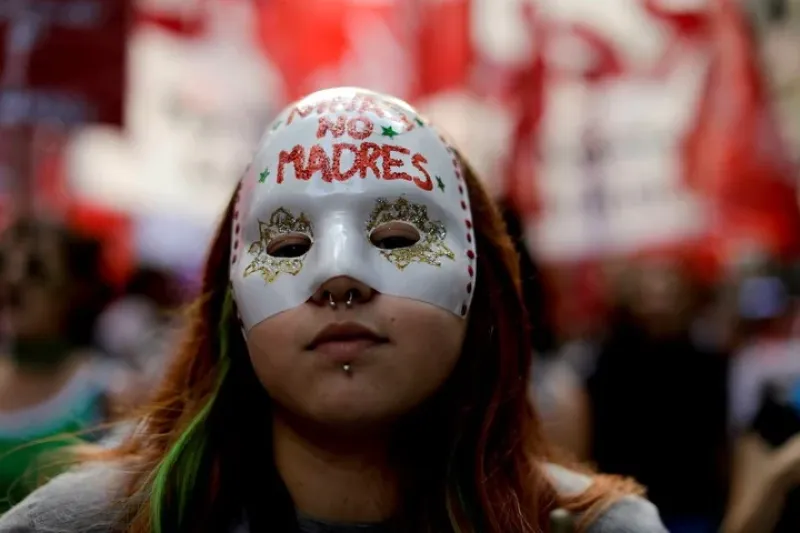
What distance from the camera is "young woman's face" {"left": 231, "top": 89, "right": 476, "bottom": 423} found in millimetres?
1563

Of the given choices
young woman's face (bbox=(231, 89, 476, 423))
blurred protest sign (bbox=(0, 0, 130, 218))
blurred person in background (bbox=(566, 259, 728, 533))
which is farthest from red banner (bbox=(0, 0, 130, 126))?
young woman's face (bbox=(231, 89, 476, 423))

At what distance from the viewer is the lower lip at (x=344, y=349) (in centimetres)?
155

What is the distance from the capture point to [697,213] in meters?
7.49

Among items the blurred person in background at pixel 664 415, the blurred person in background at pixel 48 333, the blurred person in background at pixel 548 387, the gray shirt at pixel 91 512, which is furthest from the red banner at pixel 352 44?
the gray shirt at pixel 91 512

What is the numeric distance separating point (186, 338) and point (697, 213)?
20.4 ft

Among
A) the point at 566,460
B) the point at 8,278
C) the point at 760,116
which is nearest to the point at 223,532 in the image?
the point at 566,460

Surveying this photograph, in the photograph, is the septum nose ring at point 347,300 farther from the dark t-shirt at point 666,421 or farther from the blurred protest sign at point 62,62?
the blurred protest sign at point 62,62

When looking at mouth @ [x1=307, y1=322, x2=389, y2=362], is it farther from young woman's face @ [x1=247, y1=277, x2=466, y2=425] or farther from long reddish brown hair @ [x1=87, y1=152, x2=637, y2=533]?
long reddish brown hair @ [x1=87, y1=152, x2=637, y2=533]

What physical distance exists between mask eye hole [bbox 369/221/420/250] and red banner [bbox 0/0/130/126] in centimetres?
241

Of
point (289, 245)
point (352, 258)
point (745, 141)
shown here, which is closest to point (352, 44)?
point (745, 141)

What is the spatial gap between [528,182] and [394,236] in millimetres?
5461

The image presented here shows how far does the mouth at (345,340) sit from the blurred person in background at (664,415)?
4.70ft

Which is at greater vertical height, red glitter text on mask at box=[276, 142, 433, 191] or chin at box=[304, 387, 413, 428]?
red glitter text on mask at box=[276, 142, 433, 191]

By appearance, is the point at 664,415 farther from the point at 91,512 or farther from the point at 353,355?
the point at 91,512
